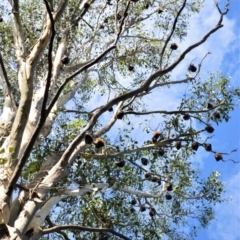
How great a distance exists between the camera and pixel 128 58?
961 cm

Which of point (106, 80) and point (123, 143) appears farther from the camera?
point (106, 80)

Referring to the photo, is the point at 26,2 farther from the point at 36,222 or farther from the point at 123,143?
the point at 36,222

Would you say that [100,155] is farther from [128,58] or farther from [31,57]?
[128,58]

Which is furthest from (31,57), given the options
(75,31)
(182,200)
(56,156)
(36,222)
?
(182,200)

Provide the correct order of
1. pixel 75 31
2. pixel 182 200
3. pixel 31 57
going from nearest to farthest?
pixel 31 57, pixel 182 200, pixel 75 31

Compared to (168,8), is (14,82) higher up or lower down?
lower down

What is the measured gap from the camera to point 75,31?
8711 millimetres

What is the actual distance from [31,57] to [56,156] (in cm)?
143

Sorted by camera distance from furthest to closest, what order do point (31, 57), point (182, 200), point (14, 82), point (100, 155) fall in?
point (14, 82)
point (182, 200)
point (100, 155)
point (31, 57)

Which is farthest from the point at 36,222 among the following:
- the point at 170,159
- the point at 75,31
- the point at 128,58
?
the point at 128,58

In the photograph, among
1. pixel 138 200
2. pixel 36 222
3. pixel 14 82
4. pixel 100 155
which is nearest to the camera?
pixel 36 222

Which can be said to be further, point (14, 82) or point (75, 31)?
point (14, 82)

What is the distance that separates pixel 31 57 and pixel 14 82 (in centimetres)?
401

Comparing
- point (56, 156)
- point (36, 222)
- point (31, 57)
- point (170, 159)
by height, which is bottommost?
point (36, 222)
